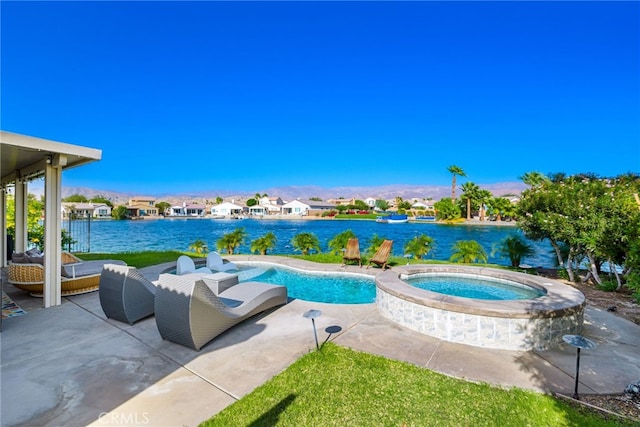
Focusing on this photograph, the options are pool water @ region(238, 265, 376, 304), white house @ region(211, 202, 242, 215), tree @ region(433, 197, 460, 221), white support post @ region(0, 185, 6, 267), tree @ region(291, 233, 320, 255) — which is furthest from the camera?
white house @ region(211, 202, 242, 215)

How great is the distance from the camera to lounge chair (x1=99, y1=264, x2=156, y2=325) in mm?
4523

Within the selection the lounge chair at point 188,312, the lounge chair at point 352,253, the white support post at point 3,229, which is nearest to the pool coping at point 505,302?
the lounge chair at point 188,312

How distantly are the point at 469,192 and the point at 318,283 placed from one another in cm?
4835

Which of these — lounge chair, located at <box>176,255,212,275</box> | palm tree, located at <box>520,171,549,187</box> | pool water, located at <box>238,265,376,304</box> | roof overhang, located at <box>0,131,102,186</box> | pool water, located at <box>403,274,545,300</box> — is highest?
palm tree, located at <box>520,171,549,187</box>

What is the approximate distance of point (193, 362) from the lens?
135 inches

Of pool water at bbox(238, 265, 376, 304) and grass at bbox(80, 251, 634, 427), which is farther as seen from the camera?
pool water at bbox(238, 265, 376, 304)

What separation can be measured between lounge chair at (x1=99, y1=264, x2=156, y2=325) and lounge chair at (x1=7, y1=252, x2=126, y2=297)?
6.67 feet

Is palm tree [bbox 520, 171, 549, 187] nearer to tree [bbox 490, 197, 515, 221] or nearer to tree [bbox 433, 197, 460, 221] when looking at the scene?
tree [bbox 433, 197, 460, 221]

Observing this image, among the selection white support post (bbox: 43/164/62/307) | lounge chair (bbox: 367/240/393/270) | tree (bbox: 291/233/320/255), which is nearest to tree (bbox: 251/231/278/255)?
tree (bbox: 291/233/320/255)

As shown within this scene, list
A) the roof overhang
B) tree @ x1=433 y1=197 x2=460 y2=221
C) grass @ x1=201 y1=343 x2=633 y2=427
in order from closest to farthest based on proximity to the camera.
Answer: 1. grass @ x1=201 y1=343 x2=633 y2=427
2. the roof overhang
3. tree @ x1=433 y1=197 x2=460 y2=221

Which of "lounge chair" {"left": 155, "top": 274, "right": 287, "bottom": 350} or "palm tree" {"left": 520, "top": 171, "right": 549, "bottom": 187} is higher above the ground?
"palm tree" {"left": 520, "top": 171, "right": 549, "bottom": 187}

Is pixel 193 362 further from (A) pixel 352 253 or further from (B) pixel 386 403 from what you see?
(A) pixel 352 253

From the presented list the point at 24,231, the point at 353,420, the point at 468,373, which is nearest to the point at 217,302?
the point at 353,420

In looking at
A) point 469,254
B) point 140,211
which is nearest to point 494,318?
point 469,254
